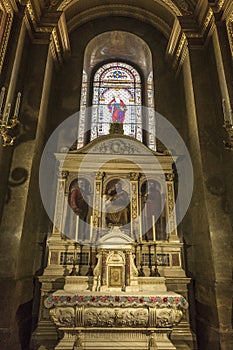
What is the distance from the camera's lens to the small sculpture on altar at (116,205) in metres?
5.98

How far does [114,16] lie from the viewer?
8.99 meters

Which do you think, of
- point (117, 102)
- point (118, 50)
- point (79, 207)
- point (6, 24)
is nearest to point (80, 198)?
point (79, 207)

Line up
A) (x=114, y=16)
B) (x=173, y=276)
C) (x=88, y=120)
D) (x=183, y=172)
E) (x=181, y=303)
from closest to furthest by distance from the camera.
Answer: (x=181, y=303), (x=173, y=276), (x=183, y=172), (x=88, y=120), (x=114, y=16)

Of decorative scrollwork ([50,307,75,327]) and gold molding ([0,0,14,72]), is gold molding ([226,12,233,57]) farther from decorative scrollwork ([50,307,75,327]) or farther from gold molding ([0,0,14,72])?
decorative scrollwork ([50,307,75,327])

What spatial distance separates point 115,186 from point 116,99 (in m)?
Answer: 3.19

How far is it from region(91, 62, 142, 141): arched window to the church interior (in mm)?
42

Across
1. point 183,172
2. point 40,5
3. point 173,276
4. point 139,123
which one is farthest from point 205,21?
point 173,276

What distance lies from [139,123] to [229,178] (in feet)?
10.9

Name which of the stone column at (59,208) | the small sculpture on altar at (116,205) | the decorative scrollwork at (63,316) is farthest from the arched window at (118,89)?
the decorative scrollwork at (63,316)

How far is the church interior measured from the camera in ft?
14.6

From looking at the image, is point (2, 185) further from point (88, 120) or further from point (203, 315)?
point (203, 315)

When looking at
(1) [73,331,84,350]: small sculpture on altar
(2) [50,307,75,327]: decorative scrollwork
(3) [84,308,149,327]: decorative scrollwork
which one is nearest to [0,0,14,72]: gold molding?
(2) [50,307,75,327]: decorative scrollwork

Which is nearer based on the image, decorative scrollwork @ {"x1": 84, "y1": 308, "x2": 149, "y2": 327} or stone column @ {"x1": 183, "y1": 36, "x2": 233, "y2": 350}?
decorative scrollwork @ {"x1": 84, "y1": 308, "x2": 149, "y2": 327}

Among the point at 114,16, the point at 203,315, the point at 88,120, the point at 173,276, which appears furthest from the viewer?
the point at 114,16
